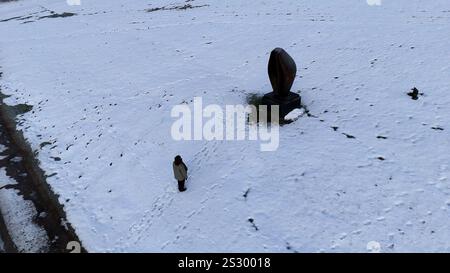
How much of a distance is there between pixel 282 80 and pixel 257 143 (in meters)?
2.55

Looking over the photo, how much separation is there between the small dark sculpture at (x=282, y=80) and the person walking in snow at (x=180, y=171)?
4.90 meters

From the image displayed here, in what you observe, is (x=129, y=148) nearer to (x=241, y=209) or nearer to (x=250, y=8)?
(x=241, y=209)

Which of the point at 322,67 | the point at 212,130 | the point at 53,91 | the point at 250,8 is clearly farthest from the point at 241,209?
the point at 250,8

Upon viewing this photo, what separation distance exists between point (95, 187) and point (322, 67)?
1218 centimetres

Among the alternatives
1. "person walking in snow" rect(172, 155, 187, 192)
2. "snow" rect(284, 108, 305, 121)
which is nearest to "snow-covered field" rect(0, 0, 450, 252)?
"snow" rect(284, 108, 305, 121)

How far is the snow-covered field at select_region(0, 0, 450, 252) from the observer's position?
10281 millimetres

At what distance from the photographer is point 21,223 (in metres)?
11.5

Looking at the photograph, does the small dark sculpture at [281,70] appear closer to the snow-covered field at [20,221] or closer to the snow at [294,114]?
the snow at [294,114]

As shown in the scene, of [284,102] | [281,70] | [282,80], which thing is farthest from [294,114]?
[281,70]

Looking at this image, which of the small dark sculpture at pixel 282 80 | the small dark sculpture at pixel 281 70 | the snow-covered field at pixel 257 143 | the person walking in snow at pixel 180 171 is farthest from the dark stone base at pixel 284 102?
the person walking in snow at pixel 180 171

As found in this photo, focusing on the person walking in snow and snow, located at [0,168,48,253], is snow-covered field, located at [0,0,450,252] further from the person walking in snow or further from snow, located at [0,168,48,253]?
snow, located at [0,168,48,253]

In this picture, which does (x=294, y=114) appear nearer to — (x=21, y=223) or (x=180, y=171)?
(x=180, y=171)

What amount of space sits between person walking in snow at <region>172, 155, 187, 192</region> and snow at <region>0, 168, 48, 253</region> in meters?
4.08
